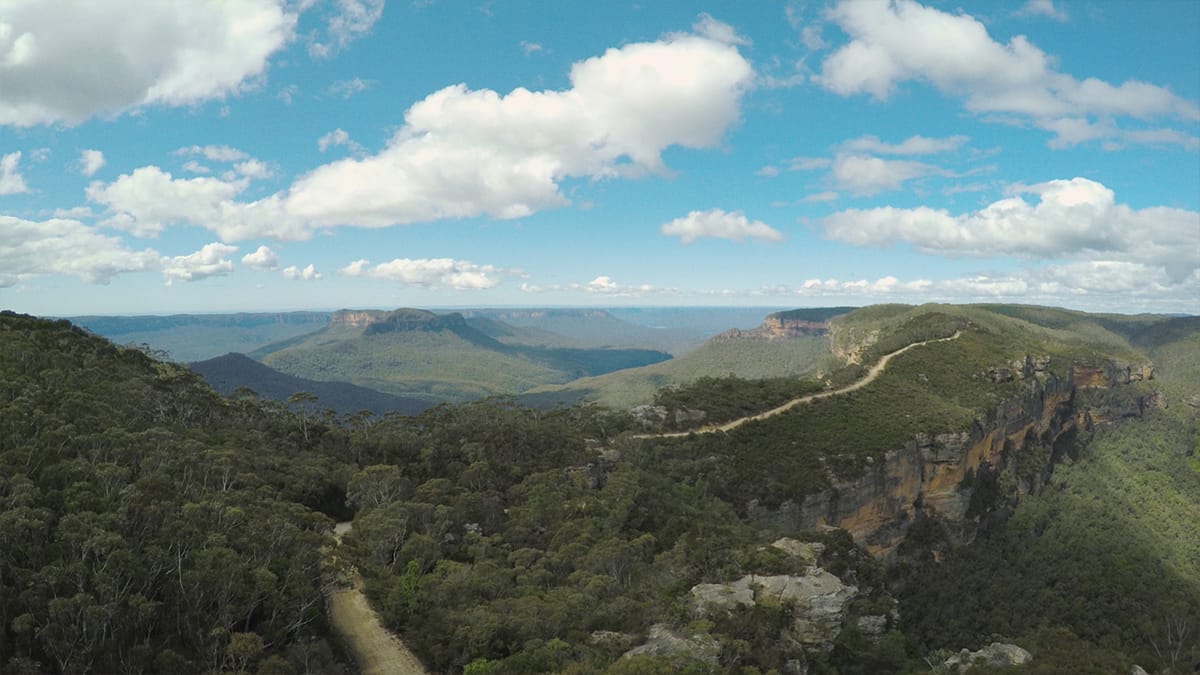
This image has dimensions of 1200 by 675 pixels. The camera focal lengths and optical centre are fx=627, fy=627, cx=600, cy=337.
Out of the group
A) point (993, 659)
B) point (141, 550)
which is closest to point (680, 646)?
point (993, 659)

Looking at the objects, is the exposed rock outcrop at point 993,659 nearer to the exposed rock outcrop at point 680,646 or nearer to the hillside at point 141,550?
the exposed rock outcrop at point 680,646

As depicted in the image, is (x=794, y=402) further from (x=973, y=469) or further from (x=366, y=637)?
(x=366, y=637)

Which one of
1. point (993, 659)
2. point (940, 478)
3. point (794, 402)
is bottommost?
point (940, 478)

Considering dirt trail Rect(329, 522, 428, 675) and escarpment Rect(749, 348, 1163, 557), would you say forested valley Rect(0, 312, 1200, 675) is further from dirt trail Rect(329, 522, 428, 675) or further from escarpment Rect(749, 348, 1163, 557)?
escarpment Rect(749, 348, 1163, 557)

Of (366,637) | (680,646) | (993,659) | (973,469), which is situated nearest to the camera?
(680,646)

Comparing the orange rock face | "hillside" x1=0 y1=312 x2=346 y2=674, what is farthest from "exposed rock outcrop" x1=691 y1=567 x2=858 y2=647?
the orange rock face
